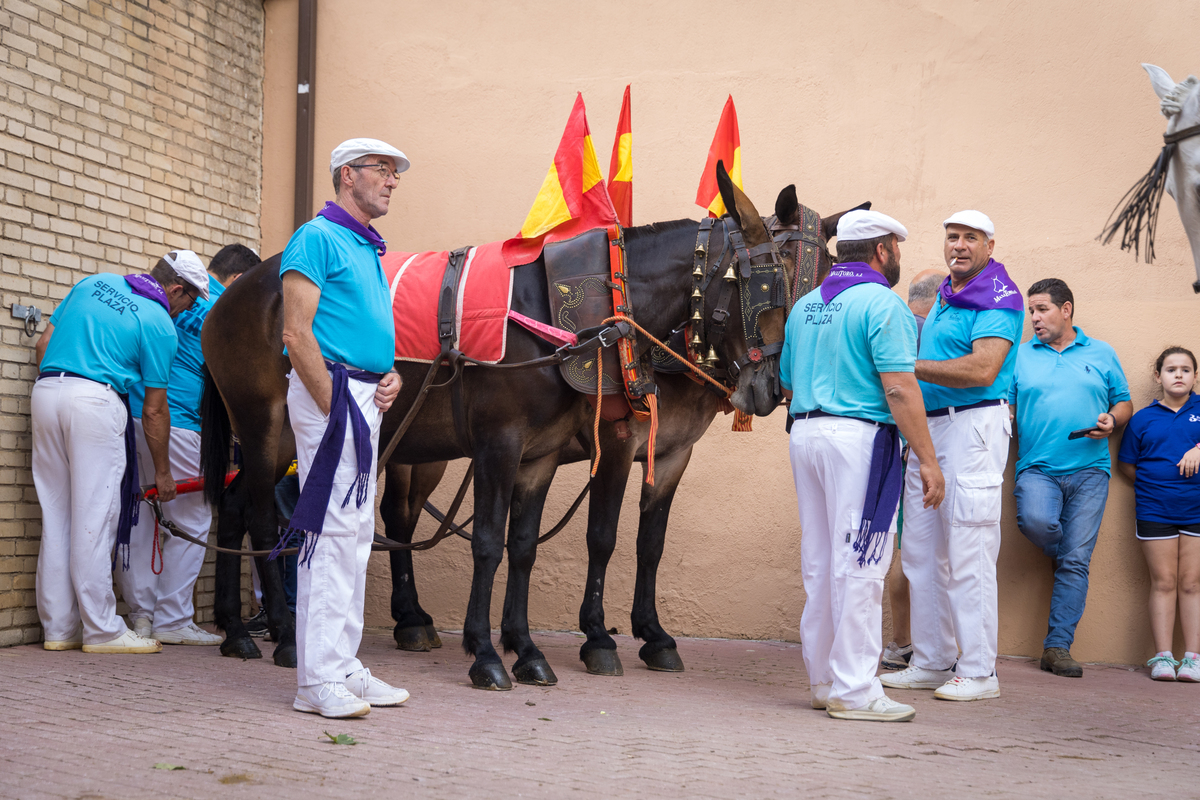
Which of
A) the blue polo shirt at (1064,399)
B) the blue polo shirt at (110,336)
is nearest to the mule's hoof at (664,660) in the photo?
the blue polo shirt at (1064,399)

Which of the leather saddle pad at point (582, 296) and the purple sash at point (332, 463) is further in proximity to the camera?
the leather saddle pad at point (582, 296)

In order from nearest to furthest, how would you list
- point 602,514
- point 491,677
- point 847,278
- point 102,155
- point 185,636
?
point 847,278 < point 491,677 < point 602,514 < point 185,636 < point 102,155

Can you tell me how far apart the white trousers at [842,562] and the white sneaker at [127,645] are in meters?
3.39

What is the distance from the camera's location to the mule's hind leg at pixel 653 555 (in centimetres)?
539

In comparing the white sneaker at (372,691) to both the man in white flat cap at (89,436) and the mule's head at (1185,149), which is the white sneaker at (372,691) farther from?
the mule's head at (1185,149)

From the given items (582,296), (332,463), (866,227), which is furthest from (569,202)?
(332,463)

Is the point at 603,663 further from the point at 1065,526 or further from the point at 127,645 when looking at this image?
the point at 1065,526

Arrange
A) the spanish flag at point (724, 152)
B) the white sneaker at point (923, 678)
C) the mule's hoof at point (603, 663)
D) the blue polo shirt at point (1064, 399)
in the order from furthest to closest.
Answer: the blue polo shirt at point (1064, 399) < the spanish flag at point (724, 152) < the mule's hoof at point (603, 663) < the white sneaker at point (923, 678)

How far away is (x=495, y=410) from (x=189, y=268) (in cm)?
223

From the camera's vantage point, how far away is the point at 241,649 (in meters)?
5.48

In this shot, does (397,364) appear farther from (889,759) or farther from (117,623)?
(889,759)

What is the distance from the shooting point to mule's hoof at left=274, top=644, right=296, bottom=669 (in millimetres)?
5152

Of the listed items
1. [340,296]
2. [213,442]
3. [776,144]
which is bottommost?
[213,442]

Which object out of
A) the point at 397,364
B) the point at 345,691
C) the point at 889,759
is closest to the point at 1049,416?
the point at 889,759
